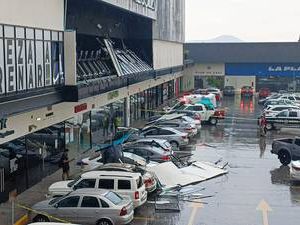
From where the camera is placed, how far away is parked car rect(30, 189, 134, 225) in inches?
701

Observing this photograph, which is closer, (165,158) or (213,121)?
(165,158)

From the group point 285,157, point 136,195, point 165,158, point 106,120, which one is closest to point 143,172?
point 136,195

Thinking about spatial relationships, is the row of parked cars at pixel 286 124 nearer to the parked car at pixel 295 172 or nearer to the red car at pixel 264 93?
the parked car at pixel 295 172

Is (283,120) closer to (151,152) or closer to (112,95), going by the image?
(112,95)

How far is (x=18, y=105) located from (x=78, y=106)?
9466 millimetres

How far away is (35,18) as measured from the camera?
2114cm

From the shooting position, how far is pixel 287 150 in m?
29.1

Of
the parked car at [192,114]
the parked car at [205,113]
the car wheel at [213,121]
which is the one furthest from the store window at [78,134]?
the car wheel at [213,121]

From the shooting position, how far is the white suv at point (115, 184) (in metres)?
19.9

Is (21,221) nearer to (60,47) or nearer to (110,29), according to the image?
(60,47)

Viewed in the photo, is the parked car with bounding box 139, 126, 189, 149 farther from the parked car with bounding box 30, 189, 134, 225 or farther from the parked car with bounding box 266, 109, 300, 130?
the parked car with bounding box 30, 189, 134, 225

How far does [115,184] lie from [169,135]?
14.4m

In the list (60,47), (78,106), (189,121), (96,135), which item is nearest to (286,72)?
(189,121)

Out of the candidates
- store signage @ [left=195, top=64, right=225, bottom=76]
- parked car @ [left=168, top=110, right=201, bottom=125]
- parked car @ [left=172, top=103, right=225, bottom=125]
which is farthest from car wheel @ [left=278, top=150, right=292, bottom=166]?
store signage @ [left=195, top=64, right=225, bottom=76]
